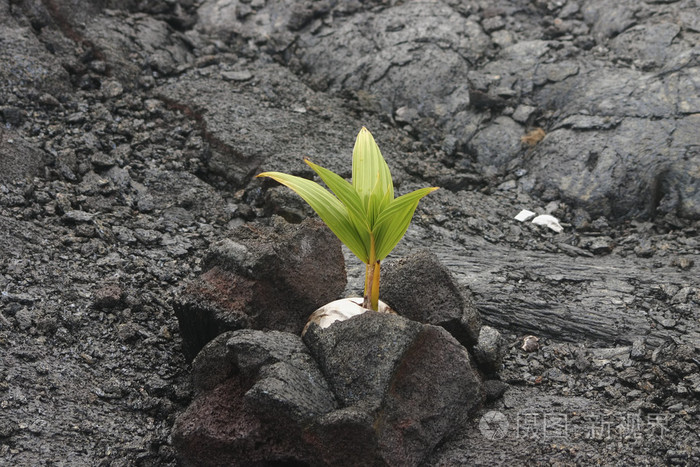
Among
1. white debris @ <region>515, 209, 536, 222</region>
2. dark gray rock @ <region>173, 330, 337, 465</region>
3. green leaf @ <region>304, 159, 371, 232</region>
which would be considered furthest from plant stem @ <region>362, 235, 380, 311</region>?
white debris @ <region>515, 209, 536, 222</region>

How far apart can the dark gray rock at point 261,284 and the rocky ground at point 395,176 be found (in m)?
0.29

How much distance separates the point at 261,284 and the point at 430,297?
3.04 ft

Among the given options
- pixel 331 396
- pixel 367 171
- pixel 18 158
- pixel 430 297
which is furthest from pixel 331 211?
pixel 18 158

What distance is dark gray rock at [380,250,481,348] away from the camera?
3.43 metres

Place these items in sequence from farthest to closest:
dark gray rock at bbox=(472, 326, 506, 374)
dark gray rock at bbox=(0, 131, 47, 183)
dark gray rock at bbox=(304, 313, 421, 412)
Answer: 1. dark gray rock at bbox=(0, 131, 47, 183)
2. dark gray rock at bbox=(472, 326, 506, 374)
3. dark gray rock at bbox=(304, 313, 421, 412)

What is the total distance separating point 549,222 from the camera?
508 cm

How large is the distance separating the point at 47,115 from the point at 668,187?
499 cm

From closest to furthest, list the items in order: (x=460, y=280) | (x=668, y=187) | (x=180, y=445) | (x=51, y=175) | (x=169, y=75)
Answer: (x=180, y=445) → (x=460, y=280) → (x=51, y=175) → (x=668, y=187) → (x=169, y=75)

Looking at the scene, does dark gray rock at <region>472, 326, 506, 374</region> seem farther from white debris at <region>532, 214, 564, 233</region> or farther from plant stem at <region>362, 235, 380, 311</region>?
white debris at <region>532, 214, 564, 233</region>

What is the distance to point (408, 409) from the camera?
2.83 metres

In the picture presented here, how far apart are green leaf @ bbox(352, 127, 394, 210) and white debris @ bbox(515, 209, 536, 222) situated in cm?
209

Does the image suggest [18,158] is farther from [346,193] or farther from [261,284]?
[346,193]

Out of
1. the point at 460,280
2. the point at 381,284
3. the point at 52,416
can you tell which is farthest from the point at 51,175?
the point at 460,280

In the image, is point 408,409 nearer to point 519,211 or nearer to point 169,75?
point 519,211
